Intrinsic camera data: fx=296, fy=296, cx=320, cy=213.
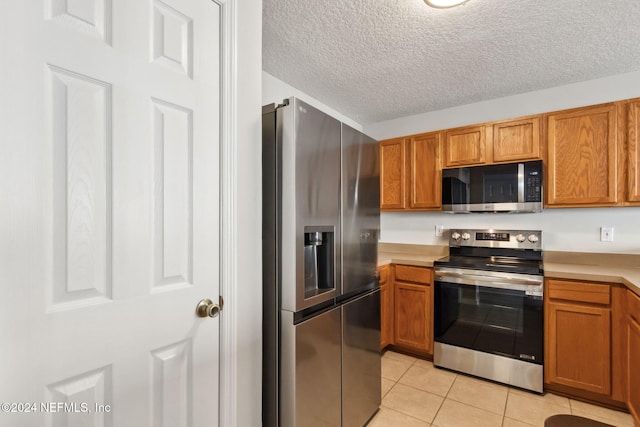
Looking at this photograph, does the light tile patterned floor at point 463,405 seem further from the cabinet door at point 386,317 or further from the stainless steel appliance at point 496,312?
the cabinet door at point 386,317

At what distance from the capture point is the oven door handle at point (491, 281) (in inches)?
86.7

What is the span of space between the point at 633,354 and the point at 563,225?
116 centimetres

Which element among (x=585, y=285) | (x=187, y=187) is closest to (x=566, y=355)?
→ (x=585, y=285)

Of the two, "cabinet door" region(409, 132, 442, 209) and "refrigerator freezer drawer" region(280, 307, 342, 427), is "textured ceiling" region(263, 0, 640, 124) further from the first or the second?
"refrigerator freezer drawer" region(280, 307, 342, 427)

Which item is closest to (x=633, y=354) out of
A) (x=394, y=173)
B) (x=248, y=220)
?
(x=394, y=173)

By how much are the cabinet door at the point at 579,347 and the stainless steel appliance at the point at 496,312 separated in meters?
0.07

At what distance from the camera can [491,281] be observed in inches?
92.7

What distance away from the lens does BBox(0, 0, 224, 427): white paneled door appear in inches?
27.6

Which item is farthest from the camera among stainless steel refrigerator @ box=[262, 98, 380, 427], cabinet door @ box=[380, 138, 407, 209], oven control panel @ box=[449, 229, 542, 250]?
cabinet door @ box=[380, 138, 407, 209]

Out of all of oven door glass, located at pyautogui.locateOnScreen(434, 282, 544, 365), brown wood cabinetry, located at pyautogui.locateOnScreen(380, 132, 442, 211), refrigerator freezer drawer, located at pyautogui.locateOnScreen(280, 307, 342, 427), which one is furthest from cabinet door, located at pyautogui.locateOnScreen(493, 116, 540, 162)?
refrigerator freezer drawer, located at pyautogui.locateOnScreen(280, 307, 342, 427)

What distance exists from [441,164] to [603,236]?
4.64 ft

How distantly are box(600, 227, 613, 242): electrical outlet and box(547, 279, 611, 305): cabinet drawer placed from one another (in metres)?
0.69

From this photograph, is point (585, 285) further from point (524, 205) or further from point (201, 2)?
point (201, 2)

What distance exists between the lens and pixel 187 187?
1.04 meters
